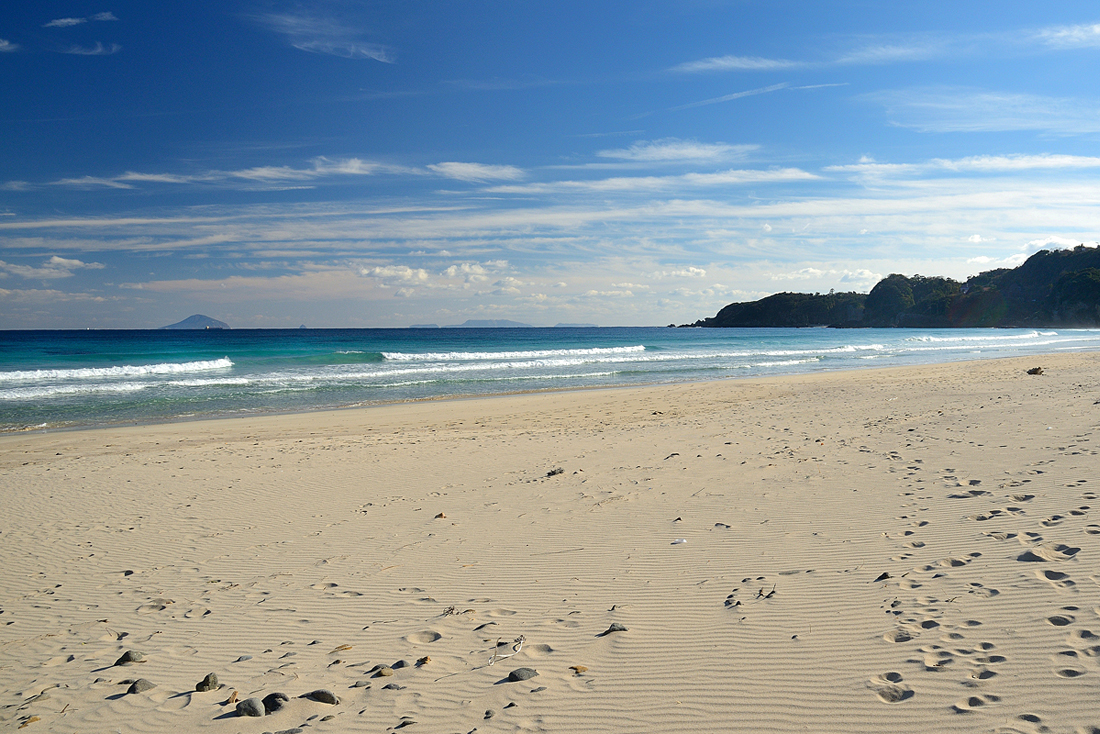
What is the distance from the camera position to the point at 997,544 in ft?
14.5

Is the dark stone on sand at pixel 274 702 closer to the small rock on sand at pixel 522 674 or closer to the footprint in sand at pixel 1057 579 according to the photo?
the small rock on sand at pixel 522 674

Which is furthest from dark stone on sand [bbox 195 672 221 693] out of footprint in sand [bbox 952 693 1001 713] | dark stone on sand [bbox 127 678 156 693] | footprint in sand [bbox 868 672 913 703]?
footprint in sand [bbox 952 693 1001 713]

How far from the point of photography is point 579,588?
173 inches

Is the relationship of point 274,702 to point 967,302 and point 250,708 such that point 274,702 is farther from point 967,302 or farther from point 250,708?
point 967,302

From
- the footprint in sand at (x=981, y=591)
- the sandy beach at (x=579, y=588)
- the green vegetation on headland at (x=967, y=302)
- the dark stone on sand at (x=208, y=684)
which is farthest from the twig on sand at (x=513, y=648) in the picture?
the green vegetation on headland at (x=967, y=302)

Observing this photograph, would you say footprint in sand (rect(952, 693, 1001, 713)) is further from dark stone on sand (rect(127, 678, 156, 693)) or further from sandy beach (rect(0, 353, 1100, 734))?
dark stone on sand (rect(127, 678, 156, 693))

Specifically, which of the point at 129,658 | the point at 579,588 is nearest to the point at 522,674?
the point at 579,588

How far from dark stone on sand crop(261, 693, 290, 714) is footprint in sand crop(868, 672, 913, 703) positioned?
3022 mm

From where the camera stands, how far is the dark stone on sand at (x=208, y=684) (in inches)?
130

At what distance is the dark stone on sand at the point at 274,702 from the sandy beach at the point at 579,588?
0.05ft

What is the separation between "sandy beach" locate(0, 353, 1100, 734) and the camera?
9.73 feet

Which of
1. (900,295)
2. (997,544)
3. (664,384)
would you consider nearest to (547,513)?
(997,544)

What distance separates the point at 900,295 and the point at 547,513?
456ft

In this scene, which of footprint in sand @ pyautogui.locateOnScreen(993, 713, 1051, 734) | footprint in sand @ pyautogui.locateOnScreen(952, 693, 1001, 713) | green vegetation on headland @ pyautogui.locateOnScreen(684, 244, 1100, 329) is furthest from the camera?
green vegetation on headland @ pyautogui.locateOnScreen(684, 244, 1100, 329)
